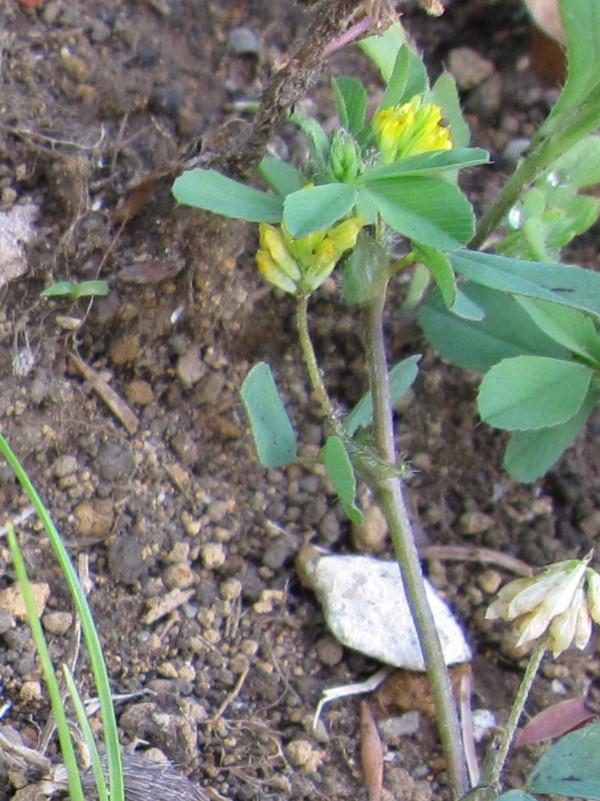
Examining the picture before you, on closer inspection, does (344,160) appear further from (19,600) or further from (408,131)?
(19,600)

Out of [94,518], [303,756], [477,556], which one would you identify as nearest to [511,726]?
[303,756]

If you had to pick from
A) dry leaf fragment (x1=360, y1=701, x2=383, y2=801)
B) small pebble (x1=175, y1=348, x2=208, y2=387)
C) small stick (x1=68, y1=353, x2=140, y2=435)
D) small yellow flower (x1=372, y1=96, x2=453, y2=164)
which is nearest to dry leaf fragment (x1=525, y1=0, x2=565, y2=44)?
small yellow flower (x1=372, y1=96, x2=453, y2=164)

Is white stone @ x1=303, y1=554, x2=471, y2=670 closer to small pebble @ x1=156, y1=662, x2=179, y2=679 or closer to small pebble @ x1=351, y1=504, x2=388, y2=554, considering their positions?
small pebble @ x1=351, y1=504, x2=388, y2=554

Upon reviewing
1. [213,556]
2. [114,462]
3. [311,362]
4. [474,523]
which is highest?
[311,362]

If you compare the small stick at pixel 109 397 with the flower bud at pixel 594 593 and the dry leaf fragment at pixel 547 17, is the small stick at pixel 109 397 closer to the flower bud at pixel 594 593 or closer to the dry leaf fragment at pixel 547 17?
the flower bud at pixel 594 593

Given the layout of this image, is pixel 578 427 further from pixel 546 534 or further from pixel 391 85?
pixel 391 85

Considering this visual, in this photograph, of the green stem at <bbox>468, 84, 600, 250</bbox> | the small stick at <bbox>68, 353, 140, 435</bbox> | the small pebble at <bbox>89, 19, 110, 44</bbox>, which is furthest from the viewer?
the small pebble at <bbox>89, 19, 110, 44</bbox>

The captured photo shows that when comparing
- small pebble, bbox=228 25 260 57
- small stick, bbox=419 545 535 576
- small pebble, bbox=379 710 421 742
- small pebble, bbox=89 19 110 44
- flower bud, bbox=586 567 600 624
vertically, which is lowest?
small pebble, bbox=379 710 421 742
